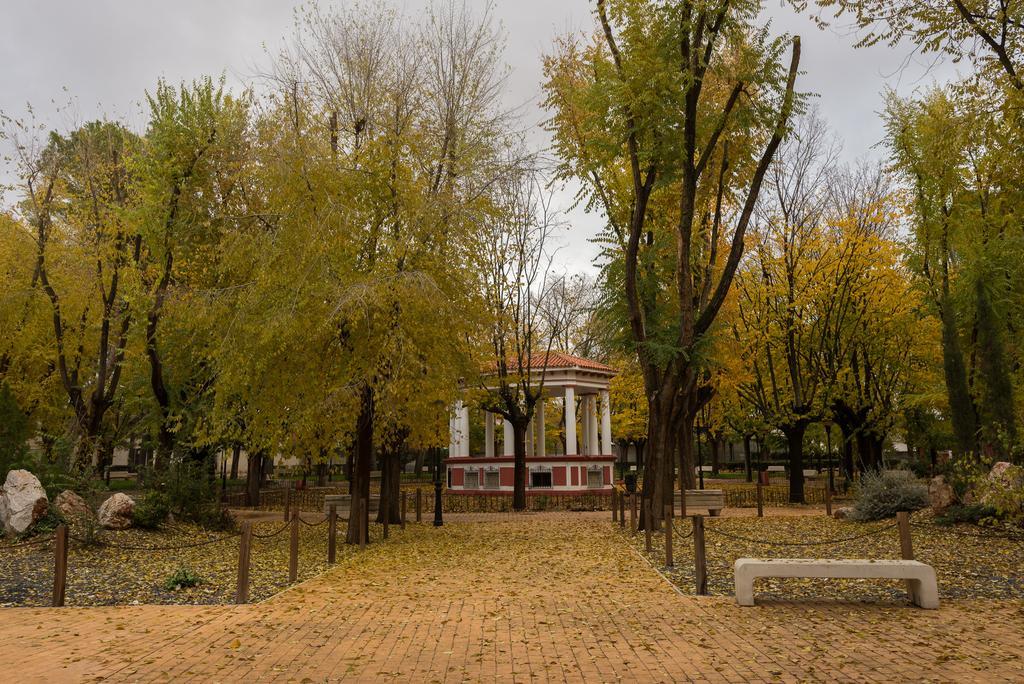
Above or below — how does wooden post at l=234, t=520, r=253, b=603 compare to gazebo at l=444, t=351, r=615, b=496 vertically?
below

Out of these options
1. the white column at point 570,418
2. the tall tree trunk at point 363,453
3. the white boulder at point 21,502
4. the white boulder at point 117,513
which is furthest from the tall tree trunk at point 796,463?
the white boulder at point 21,502

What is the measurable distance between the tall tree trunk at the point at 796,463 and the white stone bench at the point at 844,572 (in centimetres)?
1885

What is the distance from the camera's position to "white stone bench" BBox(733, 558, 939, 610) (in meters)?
8.27

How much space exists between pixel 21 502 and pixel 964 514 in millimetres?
18673

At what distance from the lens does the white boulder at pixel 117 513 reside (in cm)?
1513

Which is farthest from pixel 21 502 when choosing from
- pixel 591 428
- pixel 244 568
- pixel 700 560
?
pixel 591 428

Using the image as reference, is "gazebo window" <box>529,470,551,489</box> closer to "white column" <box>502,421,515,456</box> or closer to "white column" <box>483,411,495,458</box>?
"white column" <box>502,421,515,456</box>

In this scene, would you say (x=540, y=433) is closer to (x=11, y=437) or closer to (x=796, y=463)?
(x=796, y=463)

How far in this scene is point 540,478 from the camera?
29.2 m

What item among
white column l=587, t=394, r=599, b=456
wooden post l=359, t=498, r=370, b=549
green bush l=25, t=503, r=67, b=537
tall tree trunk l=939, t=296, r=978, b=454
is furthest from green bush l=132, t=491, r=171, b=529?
tall tree trunk l=939, t=296, r=978, b=454

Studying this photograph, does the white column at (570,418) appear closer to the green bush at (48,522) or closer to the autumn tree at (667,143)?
the autumn tree at (667,143)

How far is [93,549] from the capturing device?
13094 millimetres

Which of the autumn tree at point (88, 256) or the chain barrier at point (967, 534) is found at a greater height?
the autumn tree at point (88, 256)

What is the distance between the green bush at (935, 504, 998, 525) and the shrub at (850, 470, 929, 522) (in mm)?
1598
